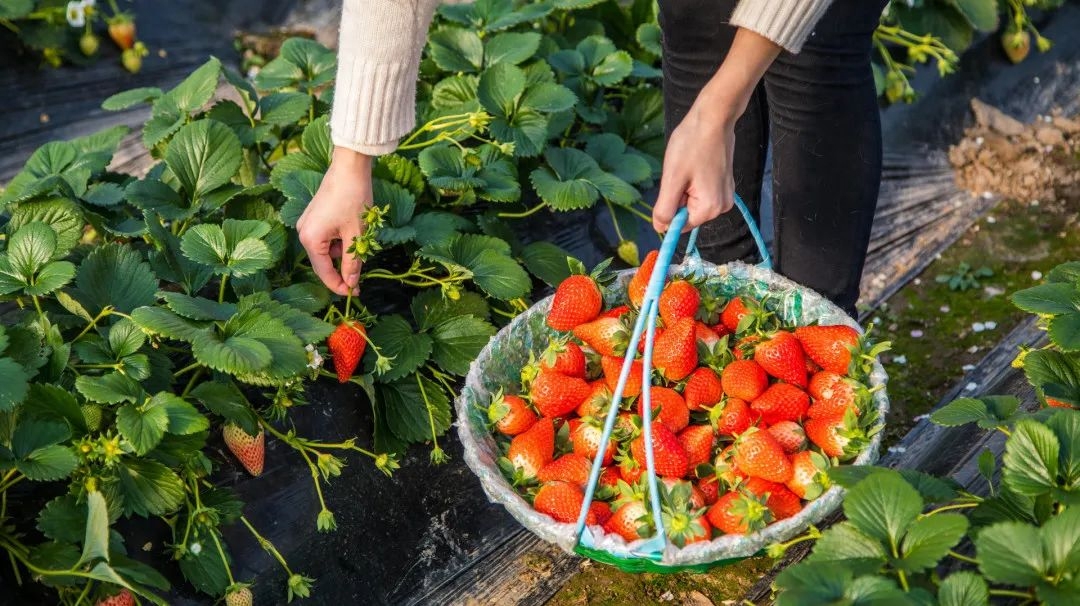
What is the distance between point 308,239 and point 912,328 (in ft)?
4.69

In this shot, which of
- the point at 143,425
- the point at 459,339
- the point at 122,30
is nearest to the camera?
the point at 143,425

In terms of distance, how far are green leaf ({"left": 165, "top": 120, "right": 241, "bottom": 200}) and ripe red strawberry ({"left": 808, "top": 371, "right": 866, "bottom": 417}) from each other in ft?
3.42

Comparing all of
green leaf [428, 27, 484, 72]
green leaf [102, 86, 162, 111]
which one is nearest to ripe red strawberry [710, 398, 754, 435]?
green leaf [428, 27, 484, 72]

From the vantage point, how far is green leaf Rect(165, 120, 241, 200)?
6.10ft

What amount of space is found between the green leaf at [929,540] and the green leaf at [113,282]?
112 centimetres

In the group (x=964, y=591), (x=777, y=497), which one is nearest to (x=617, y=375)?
(x=777, y=497)

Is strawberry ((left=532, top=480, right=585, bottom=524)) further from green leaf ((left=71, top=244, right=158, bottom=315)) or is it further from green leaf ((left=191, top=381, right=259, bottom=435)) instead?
green leaf ((left=71, top=244, right=158, bottom=315))

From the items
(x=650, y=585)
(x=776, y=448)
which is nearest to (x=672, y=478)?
(x=776, y=448)

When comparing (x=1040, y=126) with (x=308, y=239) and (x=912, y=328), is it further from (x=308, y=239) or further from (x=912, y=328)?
(x=308, y=239)

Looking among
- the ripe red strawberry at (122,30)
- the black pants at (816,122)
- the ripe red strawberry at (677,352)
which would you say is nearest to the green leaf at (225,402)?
the ripe red strawberry at (677,352)

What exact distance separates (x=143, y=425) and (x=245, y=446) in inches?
9.7

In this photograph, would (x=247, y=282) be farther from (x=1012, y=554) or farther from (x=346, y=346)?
(x=1012, y=554)

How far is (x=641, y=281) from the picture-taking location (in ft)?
5.34

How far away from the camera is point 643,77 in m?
2.54
